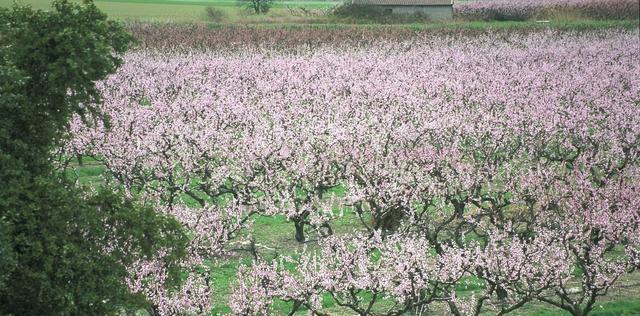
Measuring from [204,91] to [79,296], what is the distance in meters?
27.8

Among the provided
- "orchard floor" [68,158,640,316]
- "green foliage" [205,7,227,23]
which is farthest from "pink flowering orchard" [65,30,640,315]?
"green foliage" [205,7,227,23]

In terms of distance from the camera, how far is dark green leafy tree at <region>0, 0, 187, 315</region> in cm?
1459

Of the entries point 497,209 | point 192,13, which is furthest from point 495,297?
point 192,13

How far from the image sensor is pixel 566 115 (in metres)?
33.1

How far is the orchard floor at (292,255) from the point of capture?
20281 millimetres

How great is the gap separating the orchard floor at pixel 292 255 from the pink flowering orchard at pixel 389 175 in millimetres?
244

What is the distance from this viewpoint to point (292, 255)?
24.7 meters

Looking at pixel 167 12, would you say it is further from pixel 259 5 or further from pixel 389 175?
pixel 389 175

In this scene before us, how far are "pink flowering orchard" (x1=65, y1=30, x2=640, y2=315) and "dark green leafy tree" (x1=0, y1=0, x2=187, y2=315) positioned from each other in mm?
1383

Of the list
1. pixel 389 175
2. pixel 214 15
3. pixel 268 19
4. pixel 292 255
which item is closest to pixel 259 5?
pixel 214 15

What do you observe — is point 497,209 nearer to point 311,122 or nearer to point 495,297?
point 495,297

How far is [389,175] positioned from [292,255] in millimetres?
3828

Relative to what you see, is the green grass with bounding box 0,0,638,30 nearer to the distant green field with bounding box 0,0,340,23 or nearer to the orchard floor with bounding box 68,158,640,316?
the distant green field with bounding box 0,0,340,23

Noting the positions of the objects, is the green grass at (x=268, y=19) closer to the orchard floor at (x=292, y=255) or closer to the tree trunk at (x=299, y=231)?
the orchard floor at (x=292, y=255)
